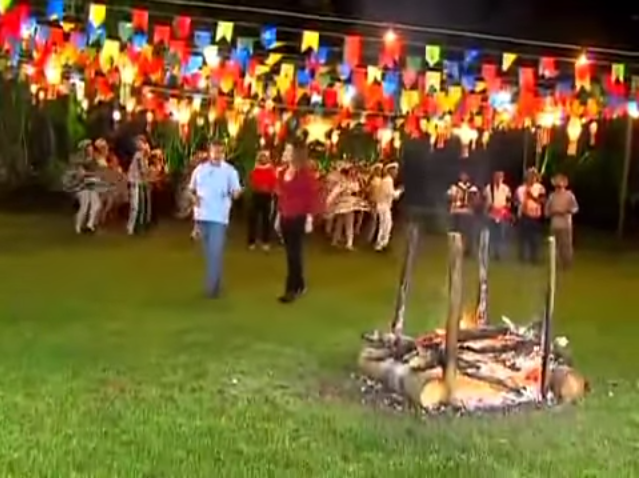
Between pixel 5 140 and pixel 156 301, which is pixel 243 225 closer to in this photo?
pixel 5 140

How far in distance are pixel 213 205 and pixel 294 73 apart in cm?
1590

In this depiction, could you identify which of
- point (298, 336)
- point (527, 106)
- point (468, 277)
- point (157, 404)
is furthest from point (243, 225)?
point (157, 404)

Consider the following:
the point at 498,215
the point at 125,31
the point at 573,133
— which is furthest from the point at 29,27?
the point at 573,133

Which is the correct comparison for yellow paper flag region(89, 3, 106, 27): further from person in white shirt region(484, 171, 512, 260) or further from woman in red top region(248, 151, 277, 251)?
person in white shirt region(484, 171, 512, 260)

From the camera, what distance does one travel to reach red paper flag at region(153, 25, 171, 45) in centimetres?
2234

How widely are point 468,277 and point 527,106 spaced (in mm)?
13259

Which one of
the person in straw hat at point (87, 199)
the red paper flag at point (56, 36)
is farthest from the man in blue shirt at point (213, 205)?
the person in straw hat at point (87, 199)

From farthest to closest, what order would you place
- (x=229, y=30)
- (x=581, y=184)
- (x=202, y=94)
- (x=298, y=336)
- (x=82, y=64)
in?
(x=581, y=184) < (x=202, y=94) < (x=82, y=64) < (x=229, y=30) < (x=298, y=336)

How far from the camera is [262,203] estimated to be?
22.0 meters

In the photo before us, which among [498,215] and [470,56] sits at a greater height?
[470,56]

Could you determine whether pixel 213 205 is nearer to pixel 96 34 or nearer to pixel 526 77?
pixel 96 34

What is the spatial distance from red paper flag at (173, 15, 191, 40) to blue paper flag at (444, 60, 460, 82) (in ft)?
22.4

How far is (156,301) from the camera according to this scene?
46.4ft

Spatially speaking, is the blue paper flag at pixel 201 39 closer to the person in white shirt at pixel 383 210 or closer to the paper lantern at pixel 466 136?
the person in white shirt at pixel 383 210
